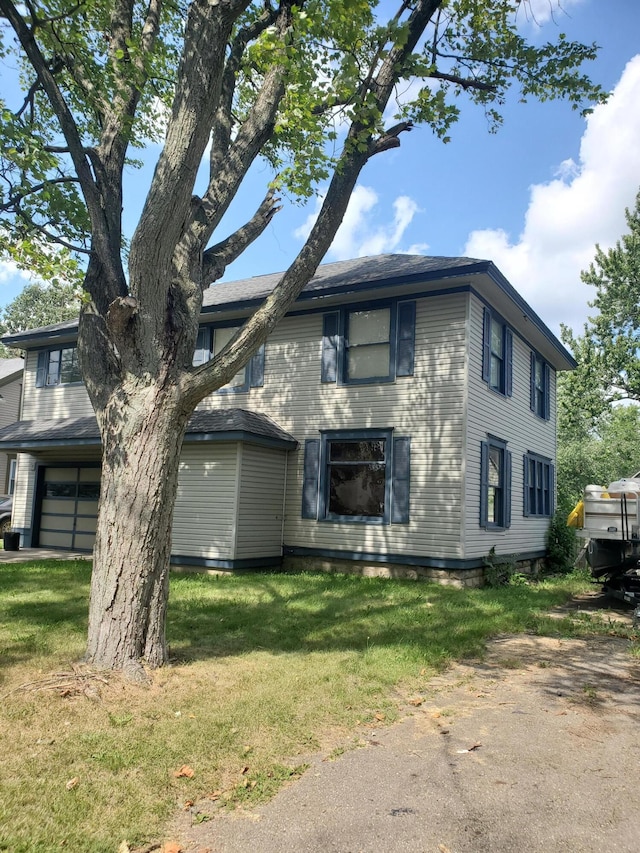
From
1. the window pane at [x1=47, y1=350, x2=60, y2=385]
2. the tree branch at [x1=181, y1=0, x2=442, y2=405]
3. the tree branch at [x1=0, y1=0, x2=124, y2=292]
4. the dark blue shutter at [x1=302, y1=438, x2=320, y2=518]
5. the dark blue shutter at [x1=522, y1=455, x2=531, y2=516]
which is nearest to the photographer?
the tree branch at [x1=181, y1=0, x2=442, y2=405]

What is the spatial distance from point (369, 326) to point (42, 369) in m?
9.89

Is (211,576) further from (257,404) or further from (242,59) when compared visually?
(242,59)

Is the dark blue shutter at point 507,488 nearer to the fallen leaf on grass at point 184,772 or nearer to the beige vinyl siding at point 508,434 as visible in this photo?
the beige vinyl siding at point 508,434

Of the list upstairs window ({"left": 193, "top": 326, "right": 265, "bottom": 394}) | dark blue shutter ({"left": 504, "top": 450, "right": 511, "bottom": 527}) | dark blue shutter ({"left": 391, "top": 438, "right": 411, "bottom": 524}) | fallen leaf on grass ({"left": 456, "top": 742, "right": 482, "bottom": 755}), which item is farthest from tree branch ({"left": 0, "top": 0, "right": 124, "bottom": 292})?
dark blue shutter ({"left": 504, "top": 450, "right": 511, "bottom": 527})

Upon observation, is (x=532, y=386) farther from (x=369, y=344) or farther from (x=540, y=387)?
(x=369, y=344)

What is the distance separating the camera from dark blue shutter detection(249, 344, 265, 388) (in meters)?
14.6

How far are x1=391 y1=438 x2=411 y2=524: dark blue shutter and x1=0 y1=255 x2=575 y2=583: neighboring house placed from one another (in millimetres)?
29

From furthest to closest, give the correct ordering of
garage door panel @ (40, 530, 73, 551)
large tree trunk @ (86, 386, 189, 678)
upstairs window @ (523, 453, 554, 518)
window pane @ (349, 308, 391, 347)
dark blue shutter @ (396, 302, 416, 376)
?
garage door panel @ (40, 530, 73, 551) → upstairs window @ (523, 453, 554, 518) → window pane @ (349, 308, 391, 347) → dark blue shutter @ (396, 302, 416, 376) → large tree trunk @ (86, 386, 189, 678)

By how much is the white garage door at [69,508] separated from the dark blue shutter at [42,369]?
245 centimetres

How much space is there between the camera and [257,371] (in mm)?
14617

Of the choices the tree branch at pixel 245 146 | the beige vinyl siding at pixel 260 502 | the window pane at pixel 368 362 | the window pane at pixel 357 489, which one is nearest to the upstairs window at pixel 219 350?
the beige vinyl siding at pixel 260 502

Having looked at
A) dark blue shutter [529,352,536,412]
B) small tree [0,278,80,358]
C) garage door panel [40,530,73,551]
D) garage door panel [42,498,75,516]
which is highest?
small tree [0,278,80,358]

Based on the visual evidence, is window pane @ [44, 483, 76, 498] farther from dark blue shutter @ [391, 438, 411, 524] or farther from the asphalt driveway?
the asphalt driveway

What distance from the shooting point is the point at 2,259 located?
21.4 ft
